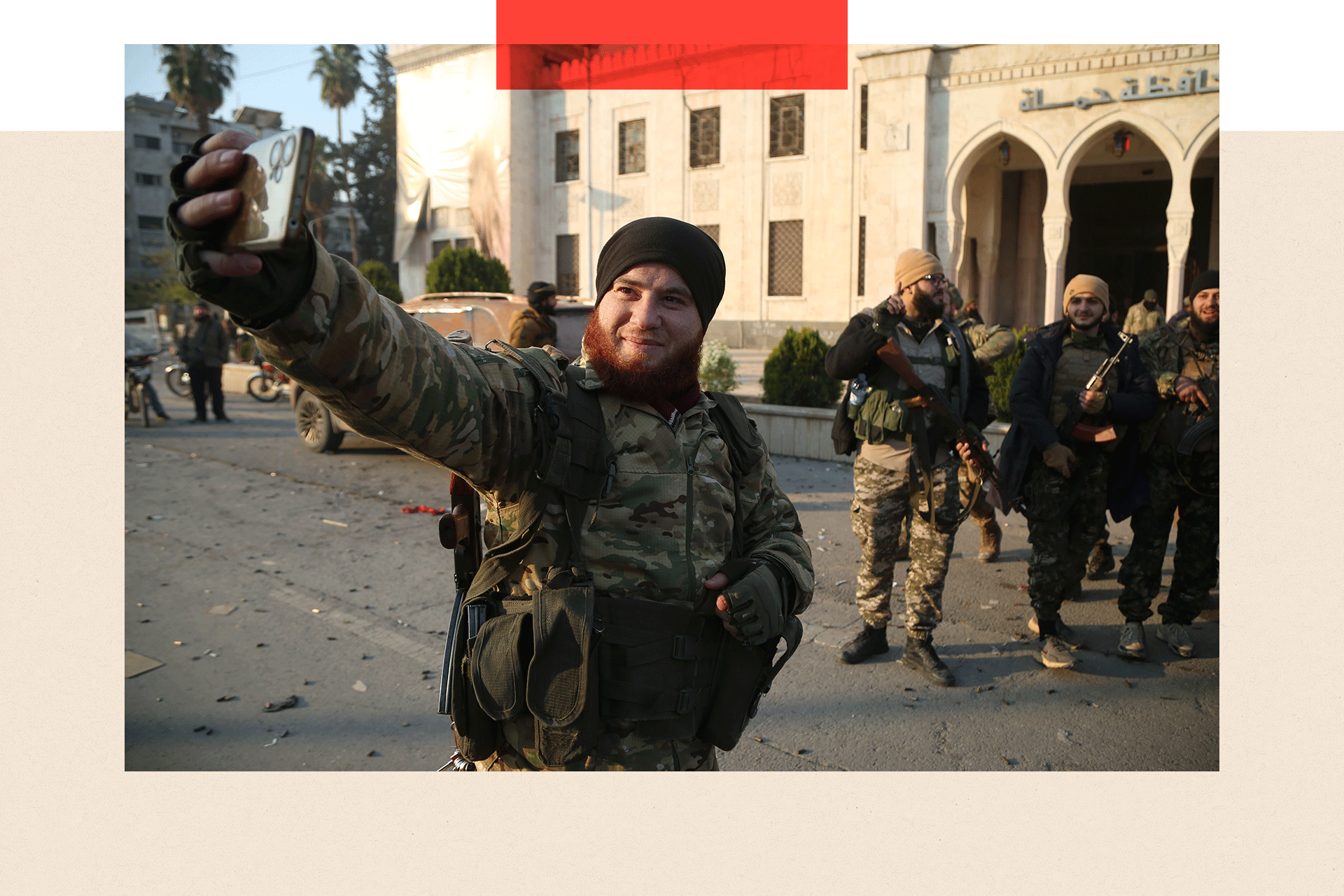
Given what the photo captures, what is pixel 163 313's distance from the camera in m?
36.9

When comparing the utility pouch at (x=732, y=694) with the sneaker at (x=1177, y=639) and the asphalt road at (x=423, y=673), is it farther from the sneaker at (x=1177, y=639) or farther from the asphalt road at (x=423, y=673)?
the sneaker at (x=1177, y=639)

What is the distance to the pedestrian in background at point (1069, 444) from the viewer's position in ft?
14.3

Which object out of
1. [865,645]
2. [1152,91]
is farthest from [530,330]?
[1152,91]

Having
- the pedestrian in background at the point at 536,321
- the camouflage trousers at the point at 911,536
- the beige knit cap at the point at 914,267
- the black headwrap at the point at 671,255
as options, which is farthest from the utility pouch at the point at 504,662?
the pedestrian in background at the point at 536,321

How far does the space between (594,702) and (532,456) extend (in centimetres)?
50

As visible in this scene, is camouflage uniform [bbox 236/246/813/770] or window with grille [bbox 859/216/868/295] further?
window with grille [bbox 859/216/868/295]

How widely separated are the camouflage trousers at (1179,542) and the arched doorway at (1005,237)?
1758cm

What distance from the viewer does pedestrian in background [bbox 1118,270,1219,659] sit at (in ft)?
14.6

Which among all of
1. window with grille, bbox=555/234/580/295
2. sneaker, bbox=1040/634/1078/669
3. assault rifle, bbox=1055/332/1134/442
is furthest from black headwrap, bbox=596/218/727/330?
window with grille, bbox=555/234/580/295

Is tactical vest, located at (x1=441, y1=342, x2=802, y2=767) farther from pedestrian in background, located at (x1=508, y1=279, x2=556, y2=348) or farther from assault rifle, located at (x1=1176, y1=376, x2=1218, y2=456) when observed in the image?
pedestrian in background, located at (x1=508, y1=279, x2=556, y2=348)

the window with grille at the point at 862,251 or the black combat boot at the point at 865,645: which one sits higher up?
the window with grille at the point at 862,251

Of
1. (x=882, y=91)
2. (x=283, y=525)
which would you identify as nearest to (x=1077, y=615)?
(x=283, y=525)

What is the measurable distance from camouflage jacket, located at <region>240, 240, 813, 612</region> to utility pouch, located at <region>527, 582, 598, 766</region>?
67mm

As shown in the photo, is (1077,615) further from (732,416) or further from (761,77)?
(761,77)
